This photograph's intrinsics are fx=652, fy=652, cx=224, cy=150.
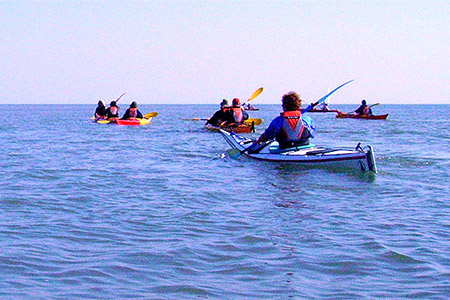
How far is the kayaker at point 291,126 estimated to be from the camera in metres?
12.1

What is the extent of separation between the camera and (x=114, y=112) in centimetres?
3375

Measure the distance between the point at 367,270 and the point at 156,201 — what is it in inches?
156

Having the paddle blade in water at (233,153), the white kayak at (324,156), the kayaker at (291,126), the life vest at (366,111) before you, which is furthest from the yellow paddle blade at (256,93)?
the life vest at (366,111)

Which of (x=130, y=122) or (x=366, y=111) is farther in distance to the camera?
(x=366, y=111)

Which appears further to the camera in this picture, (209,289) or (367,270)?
(367,270)

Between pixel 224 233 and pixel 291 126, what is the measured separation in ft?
18.8

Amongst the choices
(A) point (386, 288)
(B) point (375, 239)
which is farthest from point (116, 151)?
(A) point (386, 288)

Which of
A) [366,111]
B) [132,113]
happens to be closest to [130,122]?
[132,113]

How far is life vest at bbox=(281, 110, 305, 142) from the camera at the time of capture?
12102 millimetres

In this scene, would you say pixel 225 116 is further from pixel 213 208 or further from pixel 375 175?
pixel 213 208

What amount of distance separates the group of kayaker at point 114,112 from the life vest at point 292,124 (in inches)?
729

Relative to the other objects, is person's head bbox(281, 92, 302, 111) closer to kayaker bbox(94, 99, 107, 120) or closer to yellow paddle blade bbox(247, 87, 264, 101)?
yellow paddle blade bbox(247, 87, 264, 101)

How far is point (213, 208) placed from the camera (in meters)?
8.31

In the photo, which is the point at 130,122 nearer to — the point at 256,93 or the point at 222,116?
the point at 222,116
